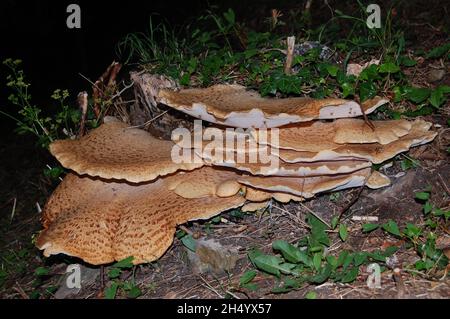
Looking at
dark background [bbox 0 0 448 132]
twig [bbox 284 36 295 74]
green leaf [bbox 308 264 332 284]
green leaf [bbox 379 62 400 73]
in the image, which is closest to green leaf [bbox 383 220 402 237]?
green leaf [bbox 308 264 332 284]

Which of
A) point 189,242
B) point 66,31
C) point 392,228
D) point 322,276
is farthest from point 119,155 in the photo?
point 66,31

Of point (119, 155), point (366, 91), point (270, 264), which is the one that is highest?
point (366, 91)

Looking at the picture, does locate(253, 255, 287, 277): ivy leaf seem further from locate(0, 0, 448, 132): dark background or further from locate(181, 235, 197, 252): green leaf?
locate(0, 0, 448, 132): dark background

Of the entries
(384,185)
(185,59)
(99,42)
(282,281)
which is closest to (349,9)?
(185,59)

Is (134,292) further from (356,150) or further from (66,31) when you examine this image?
(66,31)

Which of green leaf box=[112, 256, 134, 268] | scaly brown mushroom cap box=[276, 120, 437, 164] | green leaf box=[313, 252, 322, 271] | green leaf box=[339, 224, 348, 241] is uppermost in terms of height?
scaly brown mushroom cap box=[276, 120, 437, 164]

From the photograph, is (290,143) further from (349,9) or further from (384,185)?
(349,9)
